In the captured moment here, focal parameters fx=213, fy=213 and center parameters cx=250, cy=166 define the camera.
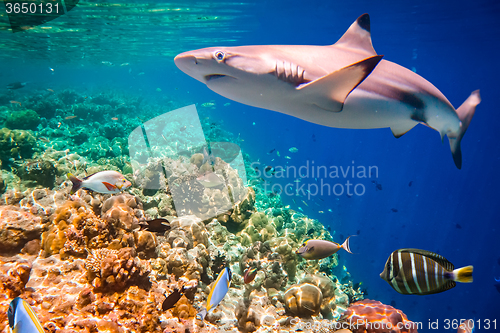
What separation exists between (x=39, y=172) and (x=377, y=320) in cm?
973

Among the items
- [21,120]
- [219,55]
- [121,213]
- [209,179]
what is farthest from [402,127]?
[21,120]

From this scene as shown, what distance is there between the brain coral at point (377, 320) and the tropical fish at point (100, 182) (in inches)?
186

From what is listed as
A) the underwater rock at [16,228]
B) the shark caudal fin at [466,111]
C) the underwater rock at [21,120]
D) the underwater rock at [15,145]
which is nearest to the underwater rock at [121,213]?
the underwater rock at [16,228]

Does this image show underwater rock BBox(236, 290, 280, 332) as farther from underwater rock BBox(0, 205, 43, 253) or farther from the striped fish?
underwater rock BBox(0, 205, 43, 253)

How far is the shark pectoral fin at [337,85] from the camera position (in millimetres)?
1555

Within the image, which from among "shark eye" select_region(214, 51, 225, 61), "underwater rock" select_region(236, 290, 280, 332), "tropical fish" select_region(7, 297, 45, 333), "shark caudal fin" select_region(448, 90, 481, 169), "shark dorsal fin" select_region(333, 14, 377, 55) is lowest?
"underwater rock" select_region(236, 290, 280, 332)

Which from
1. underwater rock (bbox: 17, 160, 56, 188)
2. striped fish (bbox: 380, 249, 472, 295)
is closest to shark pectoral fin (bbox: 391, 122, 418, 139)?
striped fish (bbox: 380, 249, 472, 295)

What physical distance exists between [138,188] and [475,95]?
7927 millimetres

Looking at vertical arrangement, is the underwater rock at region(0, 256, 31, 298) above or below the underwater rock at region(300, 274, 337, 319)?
above

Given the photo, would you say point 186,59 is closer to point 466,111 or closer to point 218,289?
point 218,289

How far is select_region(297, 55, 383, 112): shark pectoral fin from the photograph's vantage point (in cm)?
155

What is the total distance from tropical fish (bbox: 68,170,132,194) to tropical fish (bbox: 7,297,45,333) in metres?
2.31

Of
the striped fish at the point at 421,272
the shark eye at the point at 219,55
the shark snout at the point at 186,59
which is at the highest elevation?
the shark eye at the point at 219,55

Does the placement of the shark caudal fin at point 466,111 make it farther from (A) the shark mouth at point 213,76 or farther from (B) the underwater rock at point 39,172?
(B) the underwater rock at point 39,172
